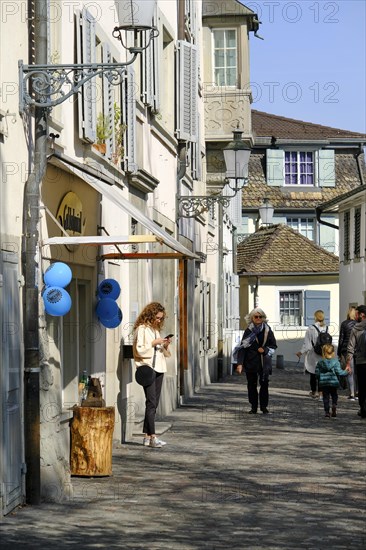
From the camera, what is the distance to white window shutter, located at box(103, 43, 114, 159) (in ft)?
51.8

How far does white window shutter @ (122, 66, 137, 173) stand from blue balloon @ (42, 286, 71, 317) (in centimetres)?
585

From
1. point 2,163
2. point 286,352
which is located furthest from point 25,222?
point 286,352

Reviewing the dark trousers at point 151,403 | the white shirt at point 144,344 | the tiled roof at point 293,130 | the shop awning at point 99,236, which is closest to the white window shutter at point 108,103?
the shop awning at point 99,236

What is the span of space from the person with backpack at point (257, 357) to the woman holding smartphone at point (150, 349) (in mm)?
5133

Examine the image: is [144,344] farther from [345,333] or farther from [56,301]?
[345,333]

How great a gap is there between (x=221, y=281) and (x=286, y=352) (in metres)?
14.0

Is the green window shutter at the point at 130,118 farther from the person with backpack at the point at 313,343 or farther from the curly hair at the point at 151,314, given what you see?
the person with backpack at the point at 313,343

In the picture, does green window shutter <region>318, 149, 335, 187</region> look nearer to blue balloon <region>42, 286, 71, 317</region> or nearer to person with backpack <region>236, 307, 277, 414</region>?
person with backpack <region>236, 307, 277, 414</region>

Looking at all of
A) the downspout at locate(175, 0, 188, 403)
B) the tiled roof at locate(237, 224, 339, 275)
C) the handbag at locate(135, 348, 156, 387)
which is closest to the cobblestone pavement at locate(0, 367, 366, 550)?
the handbag at locate(135, 348, 156, 387)

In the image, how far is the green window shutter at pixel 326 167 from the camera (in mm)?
59188

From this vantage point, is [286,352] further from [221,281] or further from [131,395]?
[131,395]

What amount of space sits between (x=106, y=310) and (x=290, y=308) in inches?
1448

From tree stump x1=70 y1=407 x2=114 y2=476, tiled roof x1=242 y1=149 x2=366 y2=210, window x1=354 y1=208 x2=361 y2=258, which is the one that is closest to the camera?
tree stump x1=70 y1=407 x2=114 y2=476

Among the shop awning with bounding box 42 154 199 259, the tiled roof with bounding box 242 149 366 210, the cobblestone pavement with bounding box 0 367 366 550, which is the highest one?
the tiled roof with bounding box 242 149 366 210
